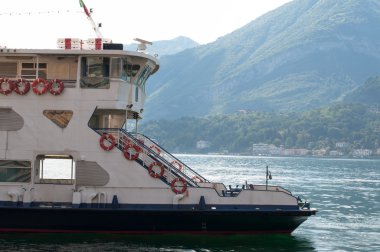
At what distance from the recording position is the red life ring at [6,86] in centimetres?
2286

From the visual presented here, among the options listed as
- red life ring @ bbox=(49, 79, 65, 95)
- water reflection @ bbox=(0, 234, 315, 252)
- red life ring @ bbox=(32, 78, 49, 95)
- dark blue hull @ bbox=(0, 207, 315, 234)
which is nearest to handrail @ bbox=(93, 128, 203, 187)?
dark blue hull @ bbox=(0, 207, 315, 234)

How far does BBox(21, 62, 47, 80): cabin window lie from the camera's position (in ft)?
76.5

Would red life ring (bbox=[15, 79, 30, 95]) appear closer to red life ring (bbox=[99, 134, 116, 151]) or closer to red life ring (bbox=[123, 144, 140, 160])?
red life ring (bbox=[99, 134, 116, 151])

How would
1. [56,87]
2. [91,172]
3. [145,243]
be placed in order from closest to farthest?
[145,243] → [56,87] → [91,172]

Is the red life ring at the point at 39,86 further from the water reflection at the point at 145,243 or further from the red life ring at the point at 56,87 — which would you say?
the water reflection at the point at 145,243

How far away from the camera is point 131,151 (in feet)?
75.2

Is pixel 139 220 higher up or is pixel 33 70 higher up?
pixel 33 70

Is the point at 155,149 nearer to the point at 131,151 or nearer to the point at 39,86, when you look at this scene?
the point at 131,151

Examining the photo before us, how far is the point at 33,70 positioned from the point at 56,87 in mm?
1187

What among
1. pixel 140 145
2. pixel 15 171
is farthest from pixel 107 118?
pixel 15 171

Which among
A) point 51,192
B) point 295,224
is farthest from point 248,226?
point 51,192

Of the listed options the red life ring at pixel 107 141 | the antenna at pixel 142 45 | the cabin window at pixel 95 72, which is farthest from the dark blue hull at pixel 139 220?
the antenna at pixel 142 45

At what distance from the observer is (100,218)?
22703 millimetres

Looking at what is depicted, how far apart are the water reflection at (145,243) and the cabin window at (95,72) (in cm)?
461
